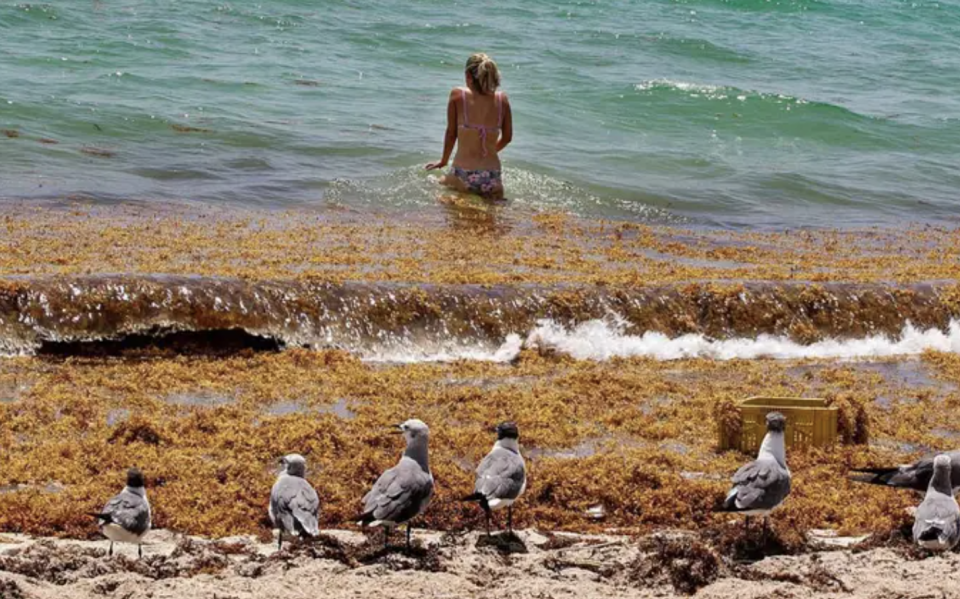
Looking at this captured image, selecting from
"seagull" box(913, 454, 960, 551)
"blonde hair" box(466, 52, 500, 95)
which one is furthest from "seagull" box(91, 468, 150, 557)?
"blonde hair" box(466, 52, 500, 95)

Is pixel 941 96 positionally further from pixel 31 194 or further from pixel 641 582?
pixel 641 582

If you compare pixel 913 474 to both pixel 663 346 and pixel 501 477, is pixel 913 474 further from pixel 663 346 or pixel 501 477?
pixel 663 346

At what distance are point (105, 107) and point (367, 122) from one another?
3789 millimetres

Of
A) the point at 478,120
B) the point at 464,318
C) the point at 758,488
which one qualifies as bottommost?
the point at 464,318

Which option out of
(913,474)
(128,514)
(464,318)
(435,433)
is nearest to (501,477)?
(435,433)

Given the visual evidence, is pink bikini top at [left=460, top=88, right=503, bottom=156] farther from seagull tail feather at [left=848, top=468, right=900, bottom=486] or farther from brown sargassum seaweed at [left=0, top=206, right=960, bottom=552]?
seagull tail feather at [left=848, top=468, right=900, bottom=486]

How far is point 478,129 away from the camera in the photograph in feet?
52.6

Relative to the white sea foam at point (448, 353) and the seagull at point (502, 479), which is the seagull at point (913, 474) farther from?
the white sea foam at point (448, 353)

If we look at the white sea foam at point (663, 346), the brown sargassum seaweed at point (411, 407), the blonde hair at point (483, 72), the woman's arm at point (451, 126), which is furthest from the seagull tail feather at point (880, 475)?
the woman's arm at point (451, 126)

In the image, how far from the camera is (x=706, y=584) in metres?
6.51

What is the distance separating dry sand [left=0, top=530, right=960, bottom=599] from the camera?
621cm

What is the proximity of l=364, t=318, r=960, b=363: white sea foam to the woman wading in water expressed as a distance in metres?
4.74

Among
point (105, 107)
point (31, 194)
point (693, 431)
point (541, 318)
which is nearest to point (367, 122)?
point (105, 107)

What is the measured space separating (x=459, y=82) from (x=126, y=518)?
2062cm
